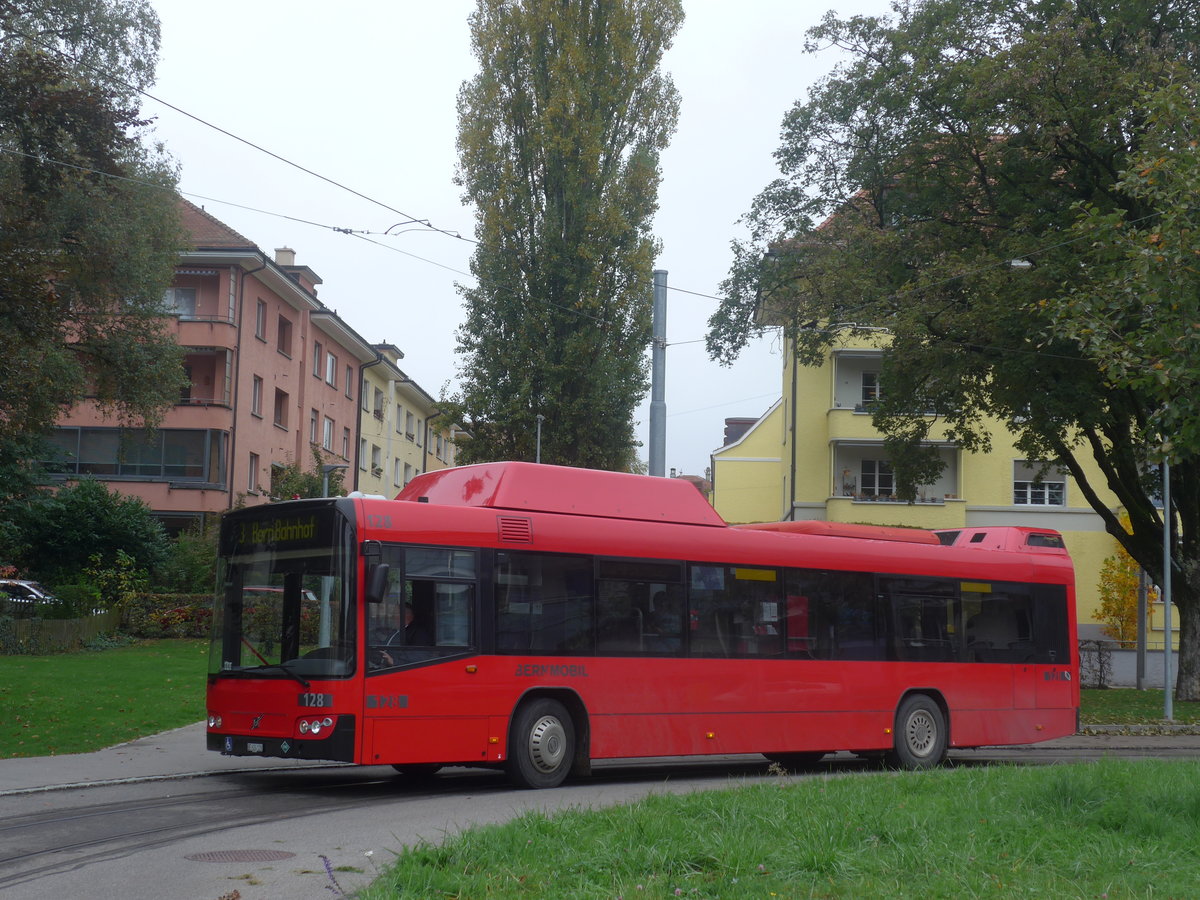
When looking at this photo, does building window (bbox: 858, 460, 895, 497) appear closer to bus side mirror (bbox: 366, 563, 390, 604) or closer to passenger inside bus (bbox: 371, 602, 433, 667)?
passenger inside bus (bbox: 371, 602, 433, 667)

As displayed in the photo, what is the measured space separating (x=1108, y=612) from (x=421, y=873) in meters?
43.1

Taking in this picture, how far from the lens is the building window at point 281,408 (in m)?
52.2

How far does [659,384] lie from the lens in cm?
2011

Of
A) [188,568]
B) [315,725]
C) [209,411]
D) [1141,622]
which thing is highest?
[209,411]

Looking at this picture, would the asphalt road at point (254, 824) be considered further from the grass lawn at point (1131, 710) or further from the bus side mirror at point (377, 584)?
the grass lawn at point (1131, 710)

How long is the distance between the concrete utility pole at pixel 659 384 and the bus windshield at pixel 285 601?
7.34m

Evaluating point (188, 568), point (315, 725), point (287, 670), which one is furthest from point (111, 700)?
point (188, 568)

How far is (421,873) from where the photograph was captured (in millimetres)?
7027

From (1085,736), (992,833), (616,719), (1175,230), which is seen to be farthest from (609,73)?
(992,833)

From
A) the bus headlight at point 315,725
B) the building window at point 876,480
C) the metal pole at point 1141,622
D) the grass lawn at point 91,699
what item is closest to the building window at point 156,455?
the grass lawn at point 91,699

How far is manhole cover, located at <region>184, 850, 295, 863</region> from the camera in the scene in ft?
27.6

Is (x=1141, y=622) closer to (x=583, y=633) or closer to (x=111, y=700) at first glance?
(x=583, y=633)

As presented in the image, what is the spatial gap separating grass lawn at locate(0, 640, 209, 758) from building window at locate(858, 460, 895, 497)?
26.8 metres

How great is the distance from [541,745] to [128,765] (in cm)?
449
